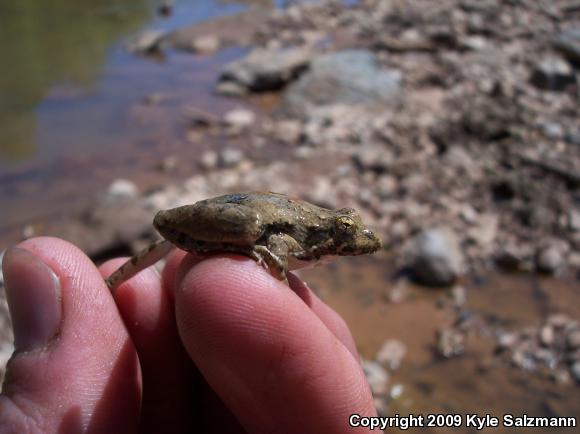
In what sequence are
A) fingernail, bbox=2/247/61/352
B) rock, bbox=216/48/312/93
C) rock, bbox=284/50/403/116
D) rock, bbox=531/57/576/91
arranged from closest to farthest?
fingernail, bbox=2/247/61/352, rock, bbox=531/57/576/91, rock, bbox=284/50/403/116, rock, bbox=216/48/312/93

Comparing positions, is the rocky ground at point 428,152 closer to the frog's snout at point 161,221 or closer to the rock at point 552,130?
the rock at point 552,130

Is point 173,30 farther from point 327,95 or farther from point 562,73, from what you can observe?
point 562,73

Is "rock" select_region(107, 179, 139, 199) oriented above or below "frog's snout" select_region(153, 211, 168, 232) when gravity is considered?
below

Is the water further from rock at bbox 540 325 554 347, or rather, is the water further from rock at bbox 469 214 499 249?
rock at bbox 540 325 554 347

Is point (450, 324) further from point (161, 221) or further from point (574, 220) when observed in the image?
point (161, 221)

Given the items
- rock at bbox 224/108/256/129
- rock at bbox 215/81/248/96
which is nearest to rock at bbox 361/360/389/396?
rock at bbox 224/108/256/129

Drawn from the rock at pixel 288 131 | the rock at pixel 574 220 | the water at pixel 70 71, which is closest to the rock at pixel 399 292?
the rock at pixel 574 220
